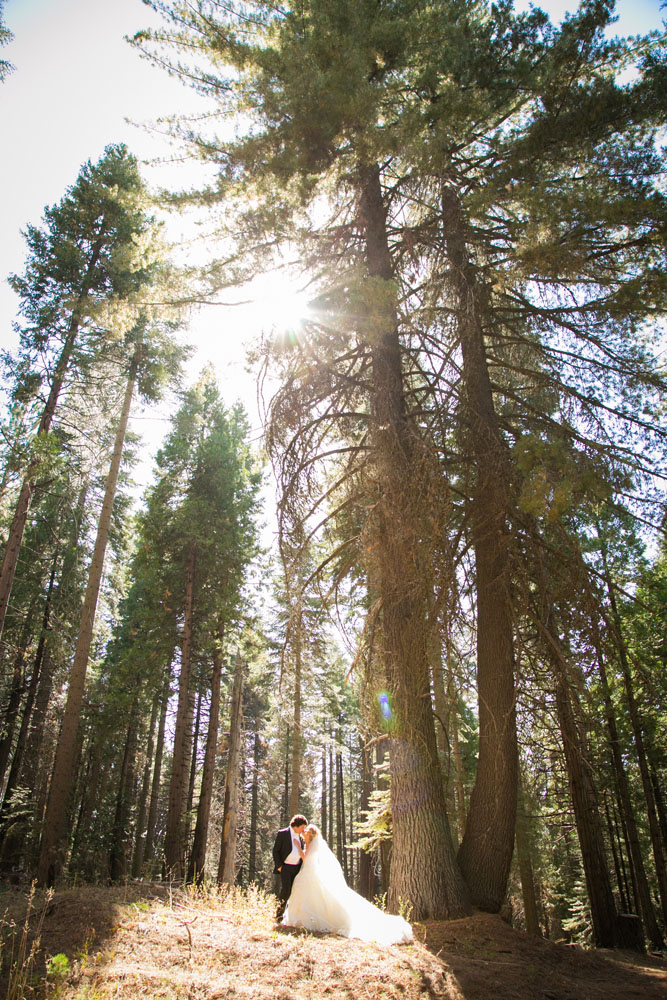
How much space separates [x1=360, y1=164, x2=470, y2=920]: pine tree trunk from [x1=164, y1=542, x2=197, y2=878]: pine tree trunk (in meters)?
8.62

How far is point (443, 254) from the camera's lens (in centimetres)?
820

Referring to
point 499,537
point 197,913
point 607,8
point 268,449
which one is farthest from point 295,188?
point 197,913

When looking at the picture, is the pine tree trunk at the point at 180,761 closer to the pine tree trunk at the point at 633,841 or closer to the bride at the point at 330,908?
the bride at the point at 330,908

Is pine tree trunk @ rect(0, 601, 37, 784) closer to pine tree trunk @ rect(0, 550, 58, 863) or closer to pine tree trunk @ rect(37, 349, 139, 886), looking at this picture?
pine tree trunk @ rect(0, 550, 58, 863)

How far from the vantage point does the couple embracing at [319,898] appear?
213 inches

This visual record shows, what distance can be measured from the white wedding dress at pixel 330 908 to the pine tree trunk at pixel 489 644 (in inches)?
53.9

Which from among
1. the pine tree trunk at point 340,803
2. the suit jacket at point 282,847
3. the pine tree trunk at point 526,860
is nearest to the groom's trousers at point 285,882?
the suit jacket at point 282,847

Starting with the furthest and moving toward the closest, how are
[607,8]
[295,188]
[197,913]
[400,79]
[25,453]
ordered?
1. [25,453]
2. [400,79]
3. [295,188]
4. [607,8]
5. [197,913]

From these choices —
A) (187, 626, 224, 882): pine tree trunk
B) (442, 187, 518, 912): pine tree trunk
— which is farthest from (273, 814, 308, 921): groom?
(187, 626, 224, 882): pine tree trunk

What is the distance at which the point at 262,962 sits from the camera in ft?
13.5

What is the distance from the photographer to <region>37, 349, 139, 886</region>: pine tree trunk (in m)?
10.5

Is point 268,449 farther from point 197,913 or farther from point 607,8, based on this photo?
point 607,8

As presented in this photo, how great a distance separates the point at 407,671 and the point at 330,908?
271 cm

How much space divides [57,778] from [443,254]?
12.2 meters
